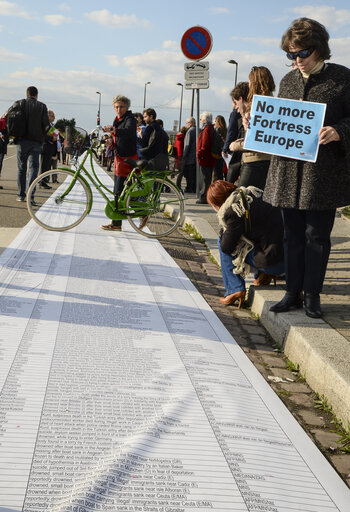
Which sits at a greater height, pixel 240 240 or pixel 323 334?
pixel 240 240

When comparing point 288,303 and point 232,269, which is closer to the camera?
point 288,303

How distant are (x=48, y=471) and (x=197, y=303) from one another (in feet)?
8.96

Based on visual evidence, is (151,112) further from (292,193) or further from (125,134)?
(292,193)

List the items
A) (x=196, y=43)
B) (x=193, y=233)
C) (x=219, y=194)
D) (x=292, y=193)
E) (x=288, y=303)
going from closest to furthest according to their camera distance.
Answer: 1. (x=292, y=193)
2. (x=288, y=303)
3. (x=219, y=194)
4. (x=193, y=233)
5. (x=196, y=43)

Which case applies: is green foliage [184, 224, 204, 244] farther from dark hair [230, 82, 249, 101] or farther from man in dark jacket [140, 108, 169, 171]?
dark hair [230, 82, 249, 101]

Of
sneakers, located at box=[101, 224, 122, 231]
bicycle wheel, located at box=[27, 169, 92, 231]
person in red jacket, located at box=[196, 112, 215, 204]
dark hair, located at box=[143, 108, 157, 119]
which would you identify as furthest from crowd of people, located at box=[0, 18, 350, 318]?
person in red jacket, located at box=[196, 112, 215, 204]

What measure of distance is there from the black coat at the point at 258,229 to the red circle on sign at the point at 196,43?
233 inches

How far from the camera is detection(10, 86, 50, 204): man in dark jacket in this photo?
1025 cm

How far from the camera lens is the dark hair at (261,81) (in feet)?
16.6

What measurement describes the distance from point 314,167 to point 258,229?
997 millimetres

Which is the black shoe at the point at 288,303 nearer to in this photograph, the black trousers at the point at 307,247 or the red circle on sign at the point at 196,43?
the black trousers at the point at 307,247

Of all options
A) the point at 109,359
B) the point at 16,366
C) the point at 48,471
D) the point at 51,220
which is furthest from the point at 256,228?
the point at 51,220

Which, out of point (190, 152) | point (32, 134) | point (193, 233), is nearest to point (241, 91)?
point (193, 233)

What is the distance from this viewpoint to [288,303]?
423 centimetres
